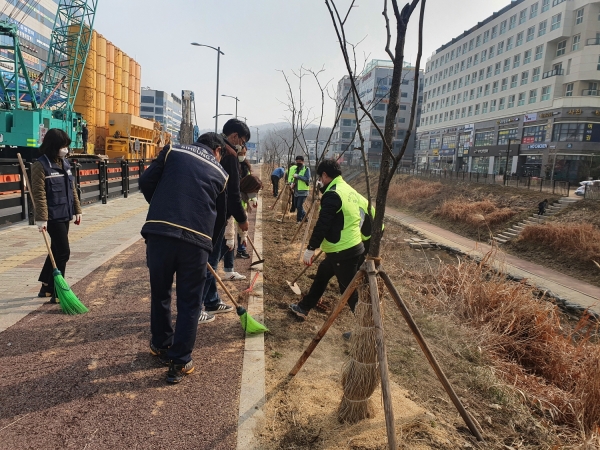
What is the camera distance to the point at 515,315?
16.7 feet

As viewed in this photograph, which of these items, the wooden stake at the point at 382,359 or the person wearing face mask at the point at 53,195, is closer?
the wooden stake at the point at 382,359

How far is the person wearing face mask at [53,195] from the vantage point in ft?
12.9

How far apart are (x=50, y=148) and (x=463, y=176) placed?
3029 centimetres

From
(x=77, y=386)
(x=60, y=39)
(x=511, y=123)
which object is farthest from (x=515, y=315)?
(x=511, y=123)

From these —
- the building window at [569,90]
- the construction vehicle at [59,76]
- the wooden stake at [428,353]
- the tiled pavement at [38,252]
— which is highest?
the building window at [569,90]

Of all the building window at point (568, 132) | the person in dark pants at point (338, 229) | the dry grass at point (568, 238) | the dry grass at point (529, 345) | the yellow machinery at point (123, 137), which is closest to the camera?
the dry grass at point (529, 345)

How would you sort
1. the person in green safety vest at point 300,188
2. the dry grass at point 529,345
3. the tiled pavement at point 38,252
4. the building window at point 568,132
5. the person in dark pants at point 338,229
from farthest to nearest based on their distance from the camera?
the building window at point 568,132, the person in green safety vest at point 300,188, the tiled pavement at point 38,252, the person in dark pants at point 338,229, the dry grass at point 529,345

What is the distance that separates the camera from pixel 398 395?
2967 mm

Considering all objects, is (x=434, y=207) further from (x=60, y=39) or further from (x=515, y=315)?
(x=60, y=39)

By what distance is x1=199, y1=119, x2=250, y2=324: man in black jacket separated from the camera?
3744 mm

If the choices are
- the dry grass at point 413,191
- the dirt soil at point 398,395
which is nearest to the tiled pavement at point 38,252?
the dirt soil at point 398,395

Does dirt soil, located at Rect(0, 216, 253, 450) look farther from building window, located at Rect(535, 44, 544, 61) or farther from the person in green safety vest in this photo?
building window, located at Rect(535, 44, 544, 61)

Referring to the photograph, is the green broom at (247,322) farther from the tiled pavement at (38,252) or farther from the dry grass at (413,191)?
the dry grass at (413,191)

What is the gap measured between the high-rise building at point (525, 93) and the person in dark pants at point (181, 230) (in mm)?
32116
